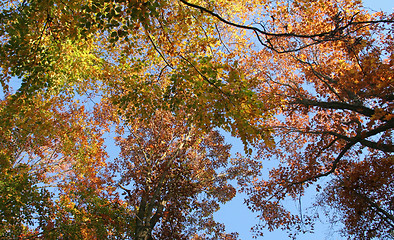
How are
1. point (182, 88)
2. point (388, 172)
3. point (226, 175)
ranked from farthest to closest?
point (226, 175), point (388, 172), point (182, 88)

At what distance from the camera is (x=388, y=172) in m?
9.32

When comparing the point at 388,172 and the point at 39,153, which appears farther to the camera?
the point at 39,153

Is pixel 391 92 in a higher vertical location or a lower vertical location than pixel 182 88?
higher

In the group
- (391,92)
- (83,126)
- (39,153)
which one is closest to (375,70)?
(391,92)

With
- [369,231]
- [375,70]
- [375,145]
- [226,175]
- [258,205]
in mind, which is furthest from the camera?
[226,175]

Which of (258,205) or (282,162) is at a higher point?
(282,162)

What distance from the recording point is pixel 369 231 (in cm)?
1005

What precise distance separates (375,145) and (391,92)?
1.69 meters

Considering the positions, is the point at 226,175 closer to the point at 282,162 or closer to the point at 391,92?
the point at 282,162

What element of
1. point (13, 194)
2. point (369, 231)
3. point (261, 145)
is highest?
point (261, 145)

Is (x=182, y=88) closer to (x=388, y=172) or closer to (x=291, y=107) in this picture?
(x=291, y=107)

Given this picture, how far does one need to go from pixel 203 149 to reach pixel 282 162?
4338 mm

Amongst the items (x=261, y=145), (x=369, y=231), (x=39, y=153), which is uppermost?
(x=261, y=145)

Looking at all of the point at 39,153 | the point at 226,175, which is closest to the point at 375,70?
the point at 226,175
